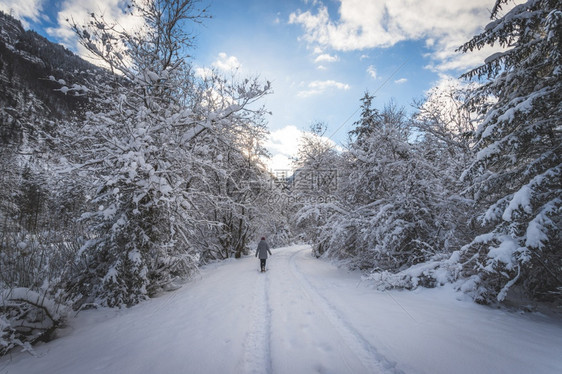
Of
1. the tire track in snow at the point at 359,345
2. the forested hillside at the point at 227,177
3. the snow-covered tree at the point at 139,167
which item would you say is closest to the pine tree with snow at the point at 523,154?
the forested hillside at the point at 227,177

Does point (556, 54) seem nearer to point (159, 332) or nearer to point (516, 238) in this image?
point (516, 238)

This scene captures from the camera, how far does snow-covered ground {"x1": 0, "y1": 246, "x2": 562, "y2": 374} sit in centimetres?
299

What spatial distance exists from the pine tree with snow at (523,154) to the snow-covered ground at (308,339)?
3.26ft

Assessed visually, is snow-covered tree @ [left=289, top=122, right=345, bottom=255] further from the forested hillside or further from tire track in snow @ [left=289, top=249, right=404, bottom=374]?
tire track in snow @ [left=289, top=249, right=404, bottom=374]

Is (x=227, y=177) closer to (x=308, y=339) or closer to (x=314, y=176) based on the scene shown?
(x=308, y=339)

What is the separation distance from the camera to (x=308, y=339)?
12.3ft

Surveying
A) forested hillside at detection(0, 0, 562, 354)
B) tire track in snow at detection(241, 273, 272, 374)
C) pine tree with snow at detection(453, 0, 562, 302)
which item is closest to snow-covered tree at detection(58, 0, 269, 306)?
forested hillside at detection(0, 0, 562, 354)

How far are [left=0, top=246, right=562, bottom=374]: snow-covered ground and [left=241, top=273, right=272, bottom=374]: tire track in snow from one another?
0.05ft

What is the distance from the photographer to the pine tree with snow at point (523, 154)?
154 inches

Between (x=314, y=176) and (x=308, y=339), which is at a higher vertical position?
(x=314, y=176)

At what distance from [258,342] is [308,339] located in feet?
2.78

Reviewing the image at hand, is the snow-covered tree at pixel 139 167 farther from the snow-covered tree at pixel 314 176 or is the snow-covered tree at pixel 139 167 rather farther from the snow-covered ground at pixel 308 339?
the snow-covered tree at pixel 314 176

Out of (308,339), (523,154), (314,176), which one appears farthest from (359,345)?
(314,176)

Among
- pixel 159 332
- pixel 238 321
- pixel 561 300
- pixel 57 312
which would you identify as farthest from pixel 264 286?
pixel 561 300
